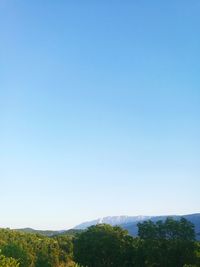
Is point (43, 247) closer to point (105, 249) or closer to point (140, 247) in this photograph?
point (105, 249)

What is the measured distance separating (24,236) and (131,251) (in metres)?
93.2

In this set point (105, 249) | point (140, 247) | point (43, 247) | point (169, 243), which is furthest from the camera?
point (43, 247)

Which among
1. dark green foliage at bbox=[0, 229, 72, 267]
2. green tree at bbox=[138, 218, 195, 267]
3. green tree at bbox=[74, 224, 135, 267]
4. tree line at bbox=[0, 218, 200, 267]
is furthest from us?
dark green foliage at bbox=[0, 229, 72, 267]

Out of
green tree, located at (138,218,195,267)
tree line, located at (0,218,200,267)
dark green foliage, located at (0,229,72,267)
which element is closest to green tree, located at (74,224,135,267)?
tree line, located at (0,218,200,267)

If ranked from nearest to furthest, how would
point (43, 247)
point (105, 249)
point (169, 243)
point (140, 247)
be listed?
1. point (169, 243)
2. point (140, 247)
3. point (105, 249)
4. point (43, 247)

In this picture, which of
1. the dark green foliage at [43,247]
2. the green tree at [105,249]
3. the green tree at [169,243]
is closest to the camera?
the green tree at [169,243]

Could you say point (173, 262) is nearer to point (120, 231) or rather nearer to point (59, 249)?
point (120, 231)

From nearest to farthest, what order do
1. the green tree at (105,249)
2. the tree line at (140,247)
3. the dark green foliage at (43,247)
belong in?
the tree line at (140,247) < the green tree at (105,249) < the dark green foliage at (43,247)

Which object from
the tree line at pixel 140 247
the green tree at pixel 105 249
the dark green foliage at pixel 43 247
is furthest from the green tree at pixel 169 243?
the dark green foliage at pixel 43 247

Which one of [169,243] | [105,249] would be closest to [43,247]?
[105,249]

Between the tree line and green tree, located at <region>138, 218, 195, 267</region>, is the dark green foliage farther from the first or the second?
green tree, located at <region>138, 218, 195, 267</region>

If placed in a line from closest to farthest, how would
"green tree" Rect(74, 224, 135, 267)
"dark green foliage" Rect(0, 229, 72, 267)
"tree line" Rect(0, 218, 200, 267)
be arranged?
"tree line" Rect(0, 218, 200, 267) < "green tree" Rect(74, 224, 135, 267) < "dark green foliage" Rect(0, 229, 72, 267)

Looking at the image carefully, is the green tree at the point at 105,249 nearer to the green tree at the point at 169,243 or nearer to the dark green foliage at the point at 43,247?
the green tree at the point at 169,243

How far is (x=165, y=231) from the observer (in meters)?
93.1
